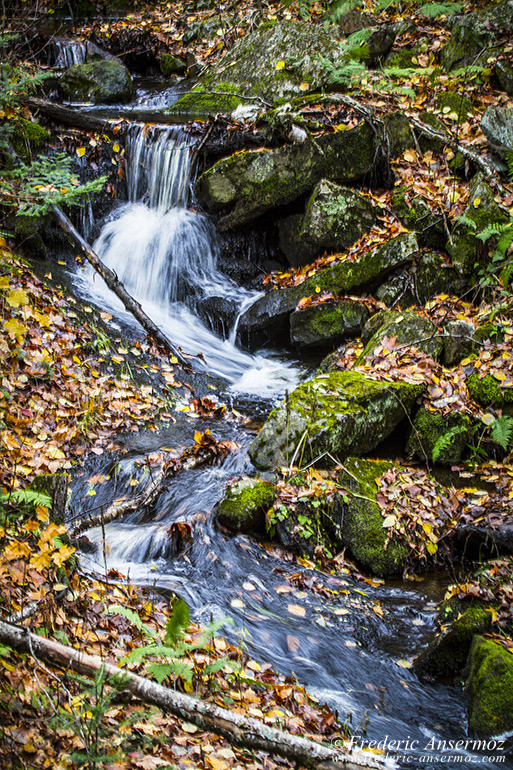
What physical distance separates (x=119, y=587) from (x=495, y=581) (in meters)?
3.04

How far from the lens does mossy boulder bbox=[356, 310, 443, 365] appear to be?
650 cm

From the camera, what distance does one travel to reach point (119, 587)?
3713 millimetres

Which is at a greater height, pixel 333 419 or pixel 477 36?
pixel 477 36

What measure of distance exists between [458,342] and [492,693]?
4.20 metres

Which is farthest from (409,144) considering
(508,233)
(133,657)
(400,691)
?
(133,657)

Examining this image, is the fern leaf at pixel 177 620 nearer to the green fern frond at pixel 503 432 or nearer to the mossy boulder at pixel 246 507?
the mossy boulder at pixel 246 507

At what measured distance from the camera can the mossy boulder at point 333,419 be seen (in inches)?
208

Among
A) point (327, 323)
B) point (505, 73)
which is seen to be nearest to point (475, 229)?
point (327, 323)

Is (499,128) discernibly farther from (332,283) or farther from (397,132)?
(332,283)

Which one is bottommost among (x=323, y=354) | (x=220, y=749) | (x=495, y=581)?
(x=495, y=581)

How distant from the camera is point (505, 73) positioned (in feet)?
29.0

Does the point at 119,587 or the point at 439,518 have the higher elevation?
the point at 119,587

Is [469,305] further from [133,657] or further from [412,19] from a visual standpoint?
[412,19]

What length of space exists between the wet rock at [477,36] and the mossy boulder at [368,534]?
29.0 feet
